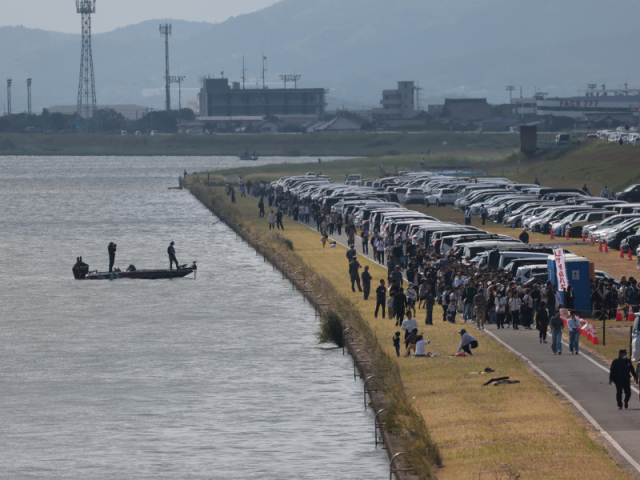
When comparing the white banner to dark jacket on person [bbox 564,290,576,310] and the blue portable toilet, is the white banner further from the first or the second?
the blue portable toilet

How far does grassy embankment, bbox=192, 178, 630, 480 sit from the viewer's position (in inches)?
731

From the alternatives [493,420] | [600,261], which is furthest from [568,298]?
[600,261]

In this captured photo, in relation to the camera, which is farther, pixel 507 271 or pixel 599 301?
pixel 507 271

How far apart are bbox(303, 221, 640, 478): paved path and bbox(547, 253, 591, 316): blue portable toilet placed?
2.27 meters

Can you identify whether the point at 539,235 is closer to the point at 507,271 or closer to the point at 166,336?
the point at 507,271

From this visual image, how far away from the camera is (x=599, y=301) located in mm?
32969

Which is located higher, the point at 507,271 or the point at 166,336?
the point at 507,271

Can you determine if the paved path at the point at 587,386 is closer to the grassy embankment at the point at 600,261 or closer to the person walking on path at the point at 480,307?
the person walking on path at the point at 480,307

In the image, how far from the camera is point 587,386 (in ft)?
79.2

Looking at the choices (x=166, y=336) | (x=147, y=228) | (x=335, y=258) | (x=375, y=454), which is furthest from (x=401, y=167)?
(x=375, y=454)

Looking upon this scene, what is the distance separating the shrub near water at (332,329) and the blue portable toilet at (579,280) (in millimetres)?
7020

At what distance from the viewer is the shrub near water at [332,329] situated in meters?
34.1

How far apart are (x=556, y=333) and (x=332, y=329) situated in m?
9.04

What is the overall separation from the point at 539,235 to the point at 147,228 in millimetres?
34233
